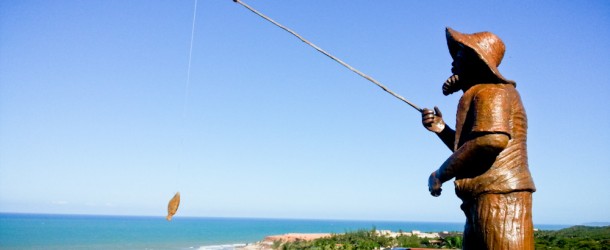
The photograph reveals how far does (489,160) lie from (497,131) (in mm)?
192

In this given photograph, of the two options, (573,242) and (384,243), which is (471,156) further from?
Result: (573,242)

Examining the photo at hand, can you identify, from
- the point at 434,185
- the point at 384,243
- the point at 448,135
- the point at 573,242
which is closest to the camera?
the point at 434,185

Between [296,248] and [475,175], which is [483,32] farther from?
[296,248]

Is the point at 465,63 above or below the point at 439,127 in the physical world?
above

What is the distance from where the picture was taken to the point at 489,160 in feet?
8.36

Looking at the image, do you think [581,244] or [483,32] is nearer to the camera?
[483,32]

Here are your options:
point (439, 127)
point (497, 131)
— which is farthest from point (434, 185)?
point (439, 127)

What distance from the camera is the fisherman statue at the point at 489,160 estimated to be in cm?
246

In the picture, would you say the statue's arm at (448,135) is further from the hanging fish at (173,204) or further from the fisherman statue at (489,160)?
the hanging fish at (173,204)

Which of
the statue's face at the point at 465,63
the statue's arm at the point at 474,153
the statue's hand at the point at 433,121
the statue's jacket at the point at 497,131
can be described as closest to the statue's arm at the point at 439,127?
the statue's hand at the point at 433,121

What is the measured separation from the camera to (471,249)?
8.46ft

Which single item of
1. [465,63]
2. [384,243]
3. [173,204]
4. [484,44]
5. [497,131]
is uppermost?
[484,44]

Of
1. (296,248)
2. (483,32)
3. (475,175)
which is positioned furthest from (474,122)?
(296,248)

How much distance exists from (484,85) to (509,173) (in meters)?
0.62
